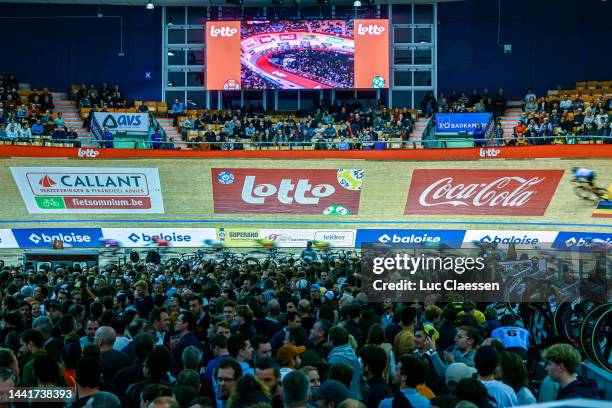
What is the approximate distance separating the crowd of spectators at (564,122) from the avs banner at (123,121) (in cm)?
1680

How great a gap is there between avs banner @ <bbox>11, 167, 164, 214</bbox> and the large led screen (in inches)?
396

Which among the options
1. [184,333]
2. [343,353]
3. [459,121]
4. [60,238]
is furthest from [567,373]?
[459,121]

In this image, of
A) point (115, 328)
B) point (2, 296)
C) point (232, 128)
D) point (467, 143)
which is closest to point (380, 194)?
point (467, 143)

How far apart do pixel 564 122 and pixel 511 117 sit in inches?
243

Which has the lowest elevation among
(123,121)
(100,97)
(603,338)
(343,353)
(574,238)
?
(574,238)

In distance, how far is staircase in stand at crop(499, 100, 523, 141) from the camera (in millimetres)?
38688

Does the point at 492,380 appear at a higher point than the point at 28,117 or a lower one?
lower

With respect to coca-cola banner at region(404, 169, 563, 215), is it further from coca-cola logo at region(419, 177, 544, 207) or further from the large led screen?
the large led screen

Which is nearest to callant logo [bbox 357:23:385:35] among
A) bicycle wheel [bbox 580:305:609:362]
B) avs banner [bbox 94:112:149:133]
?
avs banner [bbox 94:112:149:133]

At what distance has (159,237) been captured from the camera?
105 feet

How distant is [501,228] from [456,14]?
1732cm

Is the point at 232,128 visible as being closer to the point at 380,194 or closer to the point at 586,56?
the point at 380,194

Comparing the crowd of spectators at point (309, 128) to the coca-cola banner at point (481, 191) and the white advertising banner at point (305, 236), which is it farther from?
the white advertising banner at point (305, 236)

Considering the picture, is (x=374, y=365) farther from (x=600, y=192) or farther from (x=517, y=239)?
(x=600, y=192)
